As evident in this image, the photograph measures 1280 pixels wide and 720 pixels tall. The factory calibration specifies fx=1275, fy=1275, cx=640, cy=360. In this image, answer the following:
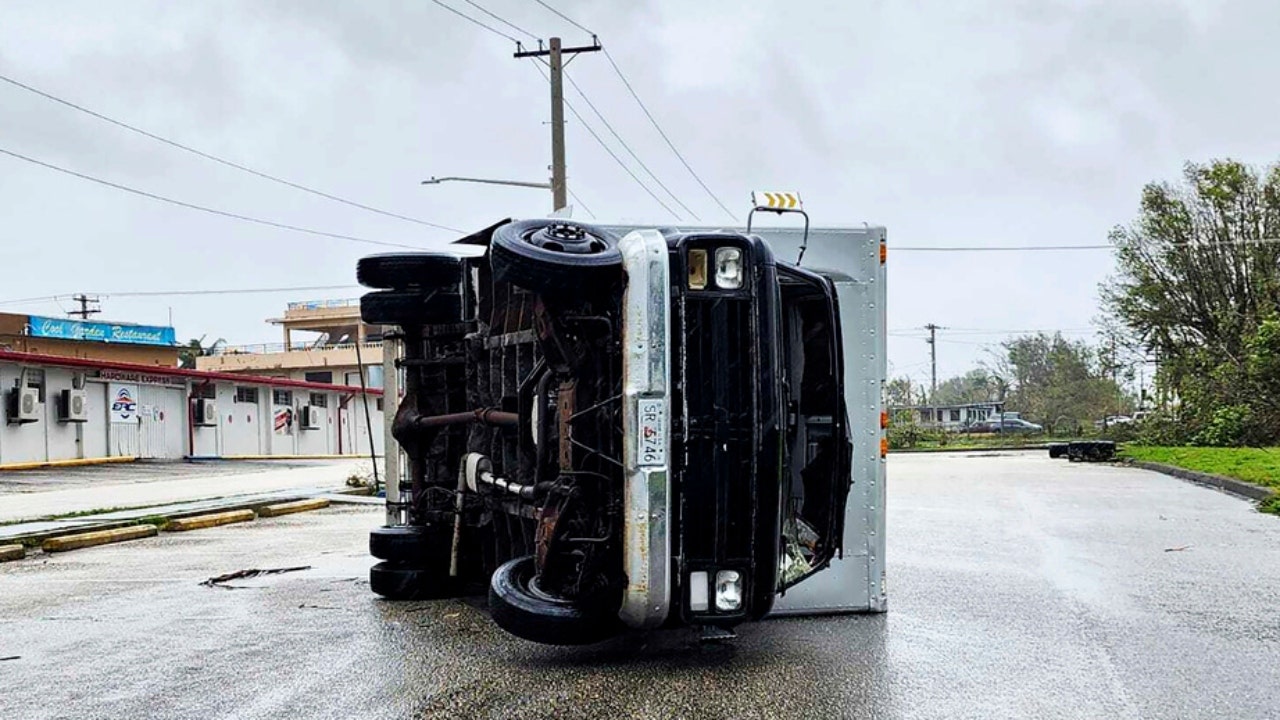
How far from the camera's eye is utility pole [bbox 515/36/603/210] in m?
29.0

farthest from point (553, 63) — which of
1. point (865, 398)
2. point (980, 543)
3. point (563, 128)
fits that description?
point (865, 398)

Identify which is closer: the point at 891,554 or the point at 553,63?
the point at 891,554

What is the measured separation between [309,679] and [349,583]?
12.8 ft

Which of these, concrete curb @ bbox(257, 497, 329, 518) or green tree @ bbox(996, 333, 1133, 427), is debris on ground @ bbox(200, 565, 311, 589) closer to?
concrete curb @ bbox(257, 497, 329, 518)

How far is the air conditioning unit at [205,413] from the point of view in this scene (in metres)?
40.0

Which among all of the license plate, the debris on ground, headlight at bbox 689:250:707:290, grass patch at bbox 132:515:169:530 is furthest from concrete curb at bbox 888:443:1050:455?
the license plate

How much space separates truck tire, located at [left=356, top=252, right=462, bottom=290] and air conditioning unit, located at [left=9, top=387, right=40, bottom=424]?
25.7m

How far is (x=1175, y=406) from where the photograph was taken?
144 ft

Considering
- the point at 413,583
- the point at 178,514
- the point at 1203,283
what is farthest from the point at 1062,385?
the point at 413,583

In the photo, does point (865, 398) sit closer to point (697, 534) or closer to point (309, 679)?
point (697, 534)

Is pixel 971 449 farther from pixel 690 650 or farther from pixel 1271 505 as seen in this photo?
pixel 690 650

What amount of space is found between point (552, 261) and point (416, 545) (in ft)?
11.5

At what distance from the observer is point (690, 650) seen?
6824 mm

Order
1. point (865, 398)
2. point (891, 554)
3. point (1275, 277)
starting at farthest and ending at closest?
point (1275, 277) → point (891, 554) → point (865, 398)
